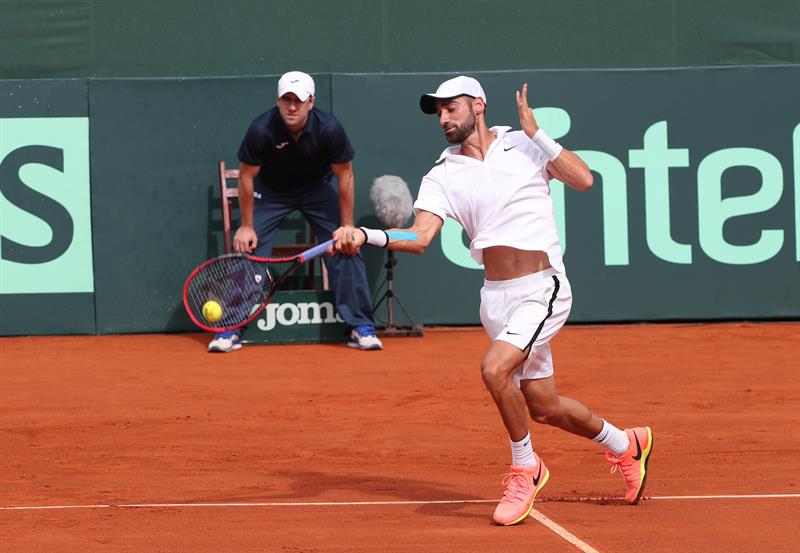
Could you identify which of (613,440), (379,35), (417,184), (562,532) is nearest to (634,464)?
(613,440)

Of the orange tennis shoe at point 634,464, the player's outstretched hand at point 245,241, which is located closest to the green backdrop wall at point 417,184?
the player's outstretched hand at point 245,241

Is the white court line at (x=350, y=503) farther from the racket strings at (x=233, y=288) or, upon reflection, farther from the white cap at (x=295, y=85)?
the white cap at (x=295, y=85)

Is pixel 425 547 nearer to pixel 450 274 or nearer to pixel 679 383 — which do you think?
pixel 679 383

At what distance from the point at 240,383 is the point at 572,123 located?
4078mm

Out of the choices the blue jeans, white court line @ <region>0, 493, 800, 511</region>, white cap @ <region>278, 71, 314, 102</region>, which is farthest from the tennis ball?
white court line @ <region>0, 493, 800, 511</region>

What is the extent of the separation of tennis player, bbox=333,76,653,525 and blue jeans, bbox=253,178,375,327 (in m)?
4.92

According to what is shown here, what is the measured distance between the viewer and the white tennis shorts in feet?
17.6

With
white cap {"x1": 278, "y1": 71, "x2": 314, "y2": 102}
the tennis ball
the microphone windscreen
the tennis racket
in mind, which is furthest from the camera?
the microphone windscreen

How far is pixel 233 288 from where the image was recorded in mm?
9492

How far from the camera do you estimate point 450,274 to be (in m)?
11.5

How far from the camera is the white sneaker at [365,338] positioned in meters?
10.5

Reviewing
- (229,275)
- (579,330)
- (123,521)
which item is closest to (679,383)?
(579,330)

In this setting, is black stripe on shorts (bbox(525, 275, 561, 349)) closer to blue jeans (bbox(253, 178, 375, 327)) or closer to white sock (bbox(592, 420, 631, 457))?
white sock (bbox(592, 420, 631, 457))

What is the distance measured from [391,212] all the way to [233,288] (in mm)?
1718
